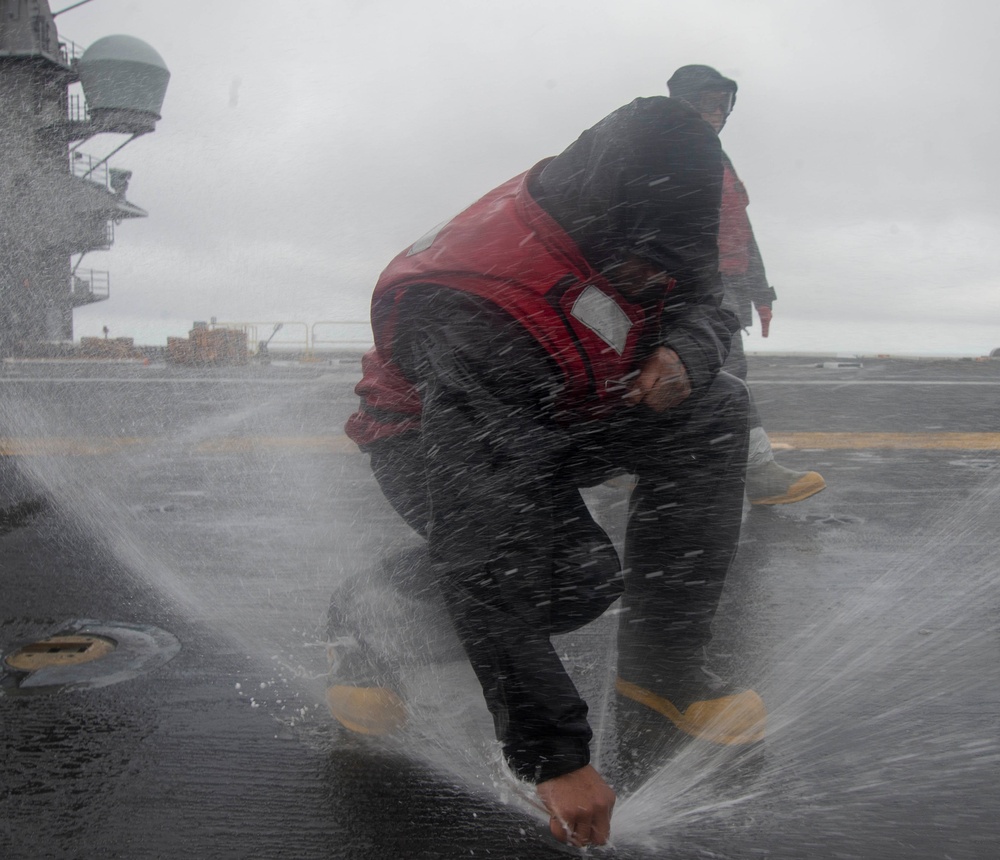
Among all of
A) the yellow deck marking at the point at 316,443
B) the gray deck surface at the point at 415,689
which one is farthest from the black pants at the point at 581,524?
the yellow deck marking at the point at 316,443

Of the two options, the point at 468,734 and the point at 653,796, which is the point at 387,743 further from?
the point at 653,796

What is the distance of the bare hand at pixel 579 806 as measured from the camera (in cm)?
127

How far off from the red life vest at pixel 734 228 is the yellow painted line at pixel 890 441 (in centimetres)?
184

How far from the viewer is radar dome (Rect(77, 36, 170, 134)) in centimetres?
496

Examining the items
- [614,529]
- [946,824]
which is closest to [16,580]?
[614,529]

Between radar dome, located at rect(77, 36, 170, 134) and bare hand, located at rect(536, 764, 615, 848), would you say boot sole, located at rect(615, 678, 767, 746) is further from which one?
radar dome, located at rect(77, 36, 170, 134)

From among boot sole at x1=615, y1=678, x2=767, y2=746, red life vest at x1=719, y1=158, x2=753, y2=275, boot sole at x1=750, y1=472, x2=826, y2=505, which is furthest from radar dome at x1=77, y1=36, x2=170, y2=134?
boot sole at x1=615, y1=678, x2=767, y2=746

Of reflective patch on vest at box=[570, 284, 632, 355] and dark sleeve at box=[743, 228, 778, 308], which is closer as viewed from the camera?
reflective patch on vest at box=[570, 284, 632, 355]

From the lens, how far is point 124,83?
608cm

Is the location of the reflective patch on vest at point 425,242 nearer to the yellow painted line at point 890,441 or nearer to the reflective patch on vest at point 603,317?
the reflective patch on vest at point 603,317

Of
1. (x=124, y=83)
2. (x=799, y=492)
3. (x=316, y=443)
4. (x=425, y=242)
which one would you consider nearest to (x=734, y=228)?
(x=799, y=492)

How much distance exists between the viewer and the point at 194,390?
7848 mm

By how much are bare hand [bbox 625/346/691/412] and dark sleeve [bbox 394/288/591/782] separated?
0.45 ft

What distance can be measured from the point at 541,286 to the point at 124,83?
5688mm
